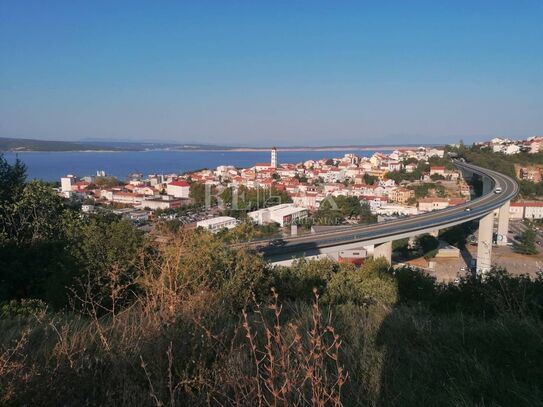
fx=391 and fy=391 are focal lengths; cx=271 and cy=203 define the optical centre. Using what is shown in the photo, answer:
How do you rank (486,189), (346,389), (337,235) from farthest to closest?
(486,189) → (337,235) → (346,389)

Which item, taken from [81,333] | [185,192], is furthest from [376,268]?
[185,192]

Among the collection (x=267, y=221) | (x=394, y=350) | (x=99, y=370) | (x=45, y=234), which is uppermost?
(x=99, y=370)

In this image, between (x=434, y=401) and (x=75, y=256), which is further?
(x=75, y=256)

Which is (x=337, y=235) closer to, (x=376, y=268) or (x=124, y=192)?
(x=376, y=268)

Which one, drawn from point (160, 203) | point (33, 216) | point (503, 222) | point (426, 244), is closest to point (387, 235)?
point (426, 244)

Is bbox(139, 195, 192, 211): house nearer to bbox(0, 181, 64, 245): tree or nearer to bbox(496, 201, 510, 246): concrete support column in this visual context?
bbox(496, 201, 510, 246): concrete support column

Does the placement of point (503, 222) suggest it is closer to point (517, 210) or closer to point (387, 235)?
point (517, 210)

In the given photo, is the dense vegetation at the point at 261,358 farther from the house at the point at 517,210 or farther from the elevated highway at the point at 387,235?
the house at the point at 517,210

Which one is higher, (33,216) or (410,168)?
(33,216)

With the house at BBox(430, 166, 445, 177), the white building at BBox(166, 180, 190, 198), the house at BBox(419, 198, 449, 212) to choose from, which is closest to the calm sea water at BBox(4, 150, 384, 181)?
the white building at BBox(166, 180, 190, 198)
